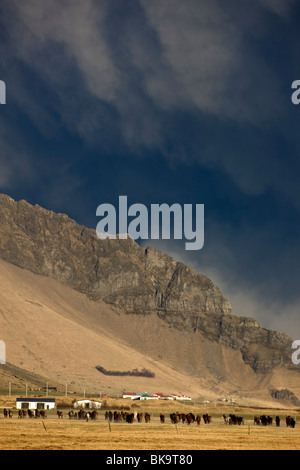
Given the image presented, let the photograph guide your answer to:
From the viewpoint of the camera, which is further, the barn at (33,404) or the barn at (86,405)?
the barn at (86,405)

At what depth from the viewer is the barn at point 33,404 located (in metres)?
119

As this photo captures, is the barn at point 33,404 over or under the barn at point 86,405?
under

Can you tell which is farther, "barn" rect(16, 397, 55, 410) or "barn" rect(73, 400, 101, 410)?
"barn" rect(73, 400, 101, 410)

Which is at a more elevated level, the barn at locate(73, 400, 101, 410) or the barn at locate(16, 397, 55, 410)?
the barn at locate(73, 400, 101, 410)

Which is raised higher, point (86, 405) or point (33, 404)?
point (86, 405)

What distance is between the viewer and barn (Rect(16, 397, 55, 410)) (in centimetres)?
11871

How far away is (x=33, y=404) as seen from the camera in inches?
4707

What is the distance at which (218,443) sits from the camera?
162 ft

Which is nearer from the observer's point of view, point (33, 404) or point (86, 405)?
point (33, 404)
